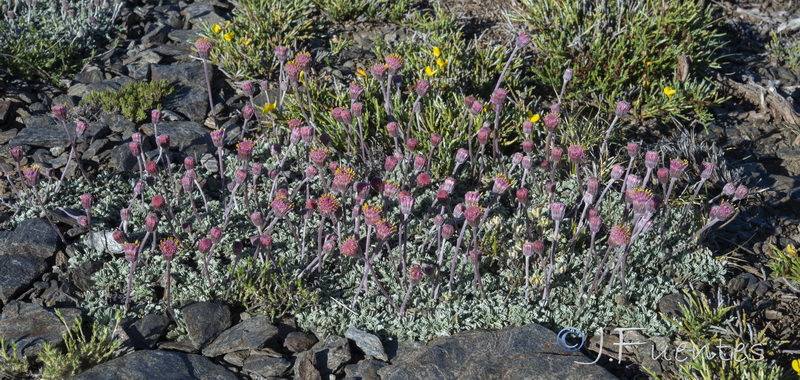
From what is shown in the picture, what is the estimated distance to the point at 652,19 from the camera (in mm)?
5852

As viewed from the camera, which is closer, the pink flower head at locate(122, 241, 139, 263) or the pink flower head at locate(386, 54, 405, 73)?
the pink flower head at locate(122, 241, 139, 263)

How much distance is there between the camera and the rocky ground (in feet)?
11.2

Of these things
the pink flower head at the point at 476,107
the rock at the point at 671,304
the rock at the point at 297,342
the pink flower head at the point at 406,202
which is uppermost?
the pink flower head at the point at 476,107

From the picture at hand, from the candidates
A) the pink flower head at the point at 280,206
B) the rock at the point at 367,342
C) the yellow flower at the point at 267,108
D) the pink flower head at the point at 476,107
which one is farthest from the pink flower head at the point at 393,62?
the rock at the point at 367,342

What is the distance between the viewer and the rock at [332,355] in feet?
11.5

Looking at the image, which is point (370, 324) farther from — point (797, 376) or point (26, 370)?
point (797, 376)

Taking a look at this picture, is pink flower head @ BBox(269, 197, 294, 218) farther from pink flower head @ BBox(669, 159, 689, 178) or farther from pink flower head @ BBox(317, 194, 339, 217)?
pink flower head @ BBox(669, 159, 689, 178)

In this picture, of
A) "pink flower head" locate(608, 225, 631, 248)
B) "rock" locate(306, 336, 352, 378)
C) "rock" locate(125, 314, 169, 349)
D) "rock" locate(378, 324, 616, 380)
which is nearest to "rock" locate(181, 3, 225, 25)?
"rock" locate(125, 314, 169, 349)

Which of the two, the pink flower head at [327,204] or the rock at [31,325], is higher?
the pink flower head at [327,204]

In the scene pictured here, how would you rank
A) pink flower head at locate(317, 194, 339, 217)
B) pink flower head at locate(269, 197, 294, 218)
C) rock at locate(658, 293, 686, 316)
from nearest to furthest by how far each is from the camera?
1. pink flower head at locate(317, 194, 339, 217)
2. pink flower head at locate(269, 197, 294, 218)
3. rock at locate(658, 293, 686, 316)

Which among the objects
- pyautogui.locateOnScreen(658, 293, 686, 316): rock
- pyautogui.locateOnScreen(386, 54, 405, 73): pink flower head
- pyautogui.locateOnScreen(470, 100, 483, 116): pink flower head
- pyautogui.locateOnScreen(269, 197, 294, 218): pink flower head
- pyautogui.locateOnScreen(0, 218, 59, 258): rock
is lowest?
pyautogui.locateOnScreen(658, 293, 686, 316): rock

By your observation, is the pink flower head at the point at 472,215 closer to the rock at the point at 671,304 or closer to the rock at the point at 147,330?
the rock at the point at 671,304

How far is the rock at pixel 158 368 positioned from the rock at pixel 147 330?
0.60 ft

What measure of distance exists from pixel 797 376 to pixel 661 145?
6.85 feet
